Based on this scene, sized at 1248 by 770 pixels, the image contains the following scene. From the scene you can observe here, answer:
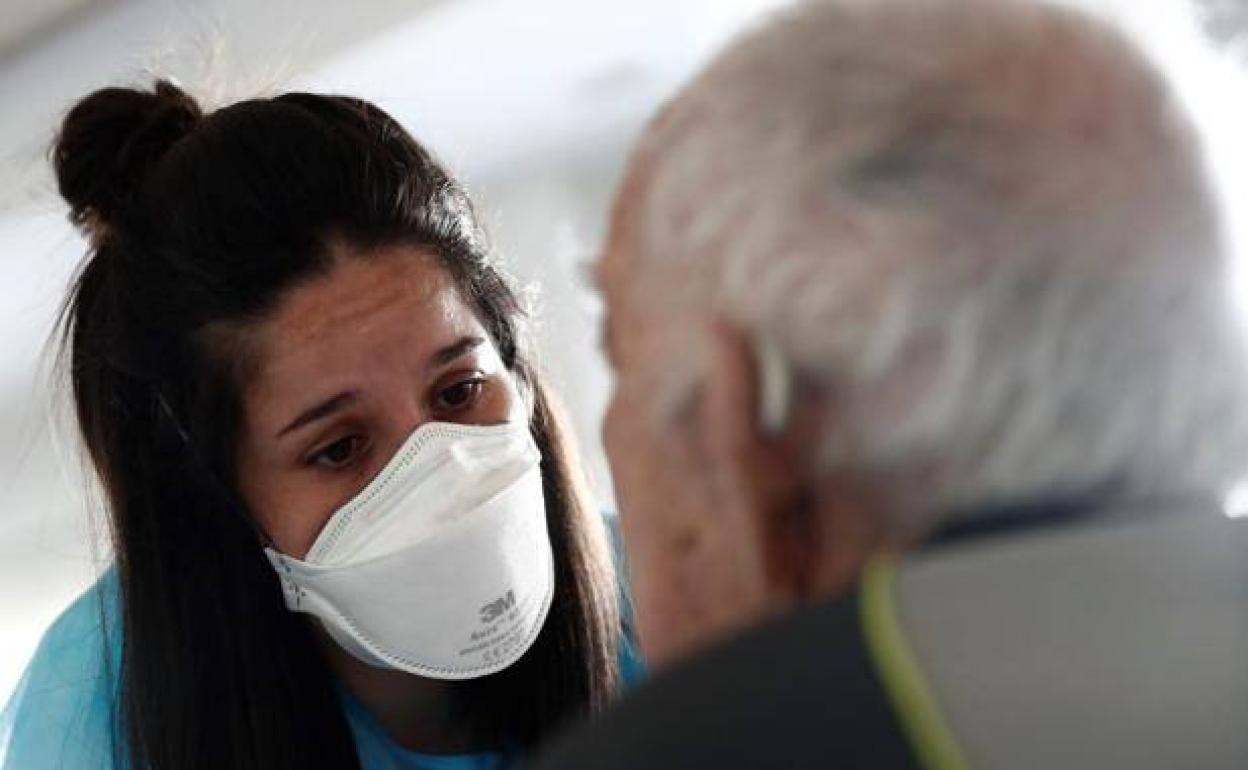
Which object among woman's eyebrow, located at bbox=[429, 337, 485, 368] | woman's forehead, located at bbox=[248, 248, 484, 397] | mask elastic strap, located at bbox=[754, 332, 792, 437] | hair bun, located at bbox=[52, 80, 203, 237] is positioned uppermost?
mask elastic strap, located at bbox=[754, 332, 792, 437]

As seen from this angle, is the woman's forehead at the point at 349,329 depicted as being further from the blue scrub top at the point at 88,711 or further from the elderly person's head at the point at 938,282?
the elderly person's head at the point at 938,282

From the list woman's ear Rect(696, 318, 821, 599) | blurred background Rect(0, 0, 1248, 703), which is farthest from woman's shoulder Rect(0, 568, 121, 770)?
woman's ear Rect(696, 318, 821, 599)

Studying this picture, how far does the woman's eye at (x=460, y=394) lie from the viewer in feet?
4.42

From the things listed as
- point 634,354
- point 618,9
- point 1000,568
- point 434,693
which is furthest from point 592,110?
point 1000,568

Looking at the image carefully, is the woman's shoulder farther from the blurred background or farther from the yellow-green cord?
the yellow-green cord

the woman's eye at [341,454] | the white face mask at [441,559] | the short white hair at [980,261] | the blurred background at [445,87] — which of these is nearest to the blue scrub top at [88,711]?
the white face mask at [441,559]

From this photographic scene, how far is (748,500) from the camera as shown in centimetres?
71

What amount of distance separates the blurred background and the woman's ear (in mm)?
1414

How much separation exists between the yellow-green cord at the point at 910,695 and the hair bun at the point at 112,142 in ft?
3.22

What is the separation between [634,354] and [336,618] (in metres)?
0.67

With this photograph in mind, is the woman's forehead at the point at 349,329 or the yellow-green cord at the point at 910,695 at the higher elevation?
the yellow-green cord at the point at 910,695

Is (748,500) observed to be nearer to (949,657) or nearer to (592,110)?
(949,657)

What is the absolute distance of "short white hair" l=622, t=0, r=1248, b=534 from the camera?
654 mm

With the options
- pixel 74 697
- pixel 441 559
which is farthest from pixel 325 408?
pixel 74 697
